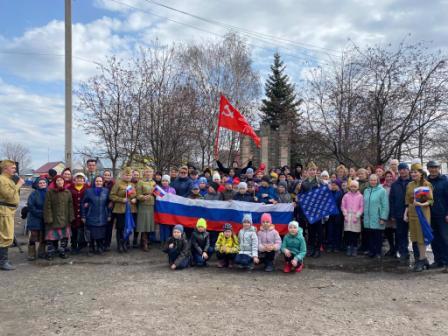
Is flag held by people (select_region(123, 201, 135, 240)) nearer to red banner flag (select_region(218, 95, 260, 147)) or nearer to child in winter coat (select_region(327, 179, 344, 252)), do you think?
child in winter coat (select_region(327, 179, 344, 252))

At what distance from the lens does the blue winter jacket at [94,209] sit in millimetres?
8141

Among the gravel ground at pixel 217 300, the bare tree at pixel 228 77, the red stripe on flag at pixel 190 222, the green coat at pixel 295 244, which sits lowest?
the gravel ground at pixel 217 300

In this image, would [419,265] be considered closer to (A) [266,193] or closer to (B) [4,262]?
(A) [266,193]

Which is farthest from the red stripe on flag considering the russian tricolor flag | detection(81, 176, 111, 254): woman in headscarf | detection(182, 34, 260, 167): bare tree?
detection(182, 34, 260, 167): bare tree

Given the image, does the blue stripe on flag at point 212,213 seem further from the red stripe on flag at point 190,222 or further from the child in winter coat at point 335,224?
the child in winter coat at point 335,224

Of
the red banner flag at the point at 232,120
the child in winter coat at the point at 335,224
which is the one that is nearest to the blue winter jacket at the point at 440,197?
the child in winter coat at the point at 335,224

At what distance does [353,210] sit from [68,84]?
8942 millimetres

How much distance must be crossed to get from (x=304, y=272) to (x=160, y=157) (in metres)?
9.61

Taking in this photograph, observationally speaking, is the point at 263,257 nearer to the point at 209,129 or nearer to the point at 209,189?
the point at 209,189

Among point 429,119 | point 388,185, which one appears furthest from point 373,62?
point 388,185

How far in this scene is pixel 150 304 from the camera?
5.23 meters

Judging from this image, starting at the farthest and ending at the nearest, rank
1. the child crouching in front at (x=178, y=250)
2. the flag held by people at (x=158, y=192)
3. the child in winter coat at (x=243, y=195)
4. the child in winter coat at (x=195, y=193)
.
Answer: the child in winter coat at (x=195, y=193)
the flag held by people at (x=158, y=192)
the child in winter coat at (x=243, y=195)
the child crouching in front at (x=178, y=250)

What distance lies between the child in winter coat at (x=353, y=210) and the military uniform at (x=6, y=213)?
6.85 meters

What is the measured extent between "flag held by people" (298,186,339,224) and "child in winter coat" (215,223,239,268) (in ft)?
6.21
